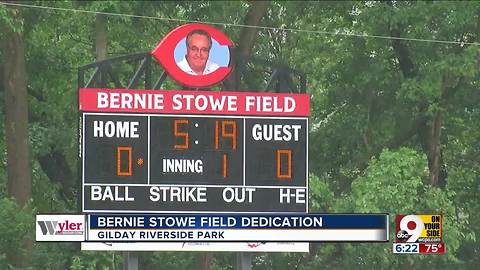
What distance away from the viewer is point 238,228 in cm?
1888

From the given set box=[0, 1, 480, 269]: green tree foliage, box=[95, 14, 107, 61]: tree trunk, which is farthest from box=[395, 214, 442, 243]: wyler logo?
box=[95, 14, 107, 61]: tree trunk

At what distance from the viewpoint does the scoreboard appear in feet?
59.7

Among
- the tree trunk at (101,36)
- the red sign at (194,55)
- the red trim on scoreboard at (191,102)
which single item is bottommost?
the red trim on scoreboard at (191,102)

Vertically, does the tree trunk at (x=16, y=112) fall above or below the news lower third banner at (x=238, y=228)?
above

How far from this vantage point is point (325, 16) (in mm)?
29531

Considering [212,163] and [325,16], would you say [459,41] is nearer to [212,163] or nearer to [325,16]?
[325,16]

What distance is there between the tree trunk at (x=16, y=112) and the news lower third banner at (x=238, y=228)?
7764 mm

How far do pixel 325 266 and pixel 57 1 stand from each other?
29.0ft

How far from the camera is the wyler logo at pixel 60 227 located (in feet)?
60.4

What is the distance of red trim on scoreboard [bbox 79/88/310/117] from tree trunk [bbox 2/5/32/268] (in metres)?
7.82

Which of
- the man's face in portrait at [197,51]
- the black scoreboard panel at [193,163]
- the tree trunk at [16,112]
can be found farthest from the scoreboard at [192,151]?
the tree trunk at [16,112]

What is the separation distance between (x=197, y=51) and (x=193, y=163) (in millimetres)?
1806

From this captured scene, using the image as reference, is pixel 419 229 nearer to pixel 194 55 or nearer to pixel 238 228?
pixel 238 228

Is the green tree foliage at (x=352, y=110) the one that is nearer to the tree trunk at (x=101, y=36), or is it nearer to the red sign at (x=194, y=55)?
the tree trunk at (x=101, y=36)
